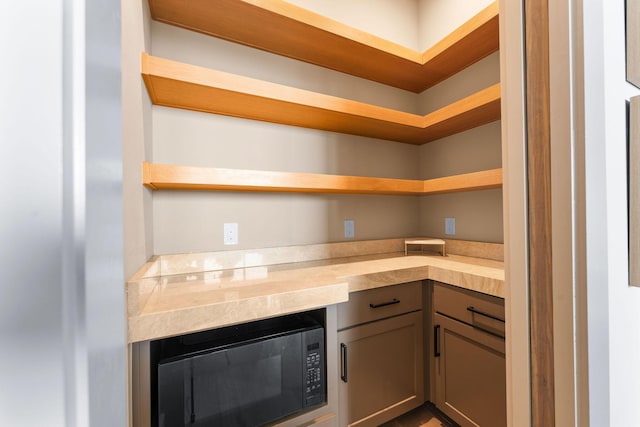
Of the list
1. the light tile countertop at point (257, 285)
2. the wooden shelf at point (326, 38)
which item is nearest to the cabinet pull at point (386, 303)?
the light tile countertop at point (257, 285)

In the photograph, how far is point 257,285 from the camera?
1.07 meters

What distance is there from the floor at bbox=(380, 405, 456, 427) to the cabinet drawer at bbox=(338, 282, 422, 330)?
0.58 metres

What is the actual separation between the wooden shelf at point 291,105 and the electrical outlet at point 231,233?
614mm

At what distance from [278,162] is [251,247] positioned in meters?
0.53

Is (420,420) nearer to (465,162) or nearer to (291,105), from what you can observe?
(465,162)

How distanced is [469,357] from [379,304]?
479 mm

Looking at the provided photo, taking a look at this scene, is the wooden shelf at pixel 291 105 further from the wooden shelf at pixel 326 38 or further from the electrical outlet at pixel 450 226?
the electrical outlet at pixel 450 226

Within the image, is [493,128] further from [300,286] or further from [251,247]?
[251,247]

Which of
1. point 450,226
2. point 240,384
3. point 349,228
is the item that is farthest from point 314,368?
point 450,226

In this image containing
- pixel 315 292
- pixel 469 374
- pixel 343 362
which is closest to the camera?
pixel 315 292

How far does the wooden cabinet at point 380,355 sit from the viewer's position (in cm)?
117

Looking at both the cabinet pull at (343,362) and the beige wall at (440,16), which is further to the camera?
the beige wall at (440,16)

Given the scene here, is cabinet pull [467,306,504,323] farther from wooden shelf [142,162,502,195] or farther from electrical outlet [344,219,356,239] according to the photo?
electrical outlet [344,219,356,239]

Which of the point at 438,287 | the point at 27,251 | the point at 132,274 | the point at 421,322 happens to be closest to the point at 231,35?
the point at 132,274
